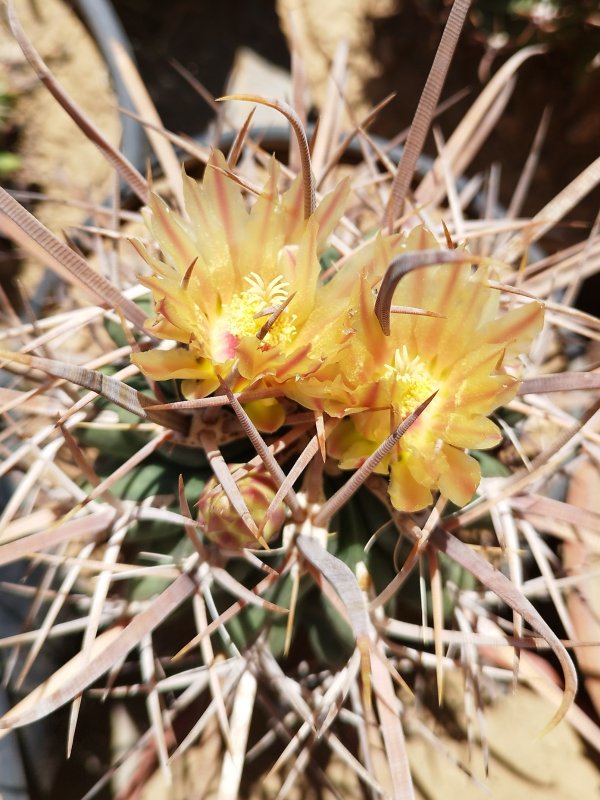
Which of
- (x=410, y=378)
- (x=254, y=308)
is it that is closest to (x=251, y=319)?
(x=254, y=308)

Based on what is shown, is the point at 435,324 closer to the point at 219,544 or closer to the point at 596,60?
the point at 219,544

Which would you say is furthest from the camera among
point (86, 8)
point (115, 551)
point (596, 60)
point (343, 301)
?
point (596, 60)

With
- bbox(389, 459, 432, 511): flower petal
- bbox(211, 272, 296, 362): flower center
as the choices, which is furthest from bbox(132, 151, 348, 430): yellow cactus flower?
bbox(389, 459, 432, 511): flower petal

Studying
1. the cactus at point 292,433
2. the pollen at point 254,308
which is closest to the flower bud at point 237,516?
the cactus at point 292,433

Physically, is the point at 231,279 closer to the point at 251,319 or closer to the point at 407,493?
the point at 251,319

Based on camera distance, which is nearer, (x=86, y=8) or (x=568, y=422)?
(x=568, y=422)

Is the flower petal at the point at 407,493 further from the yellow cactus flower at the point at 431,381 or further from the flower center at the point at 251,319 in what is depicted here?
the flower center at the point at 251,319

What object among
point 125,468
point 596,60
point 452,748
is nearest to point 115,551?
point 125,468
